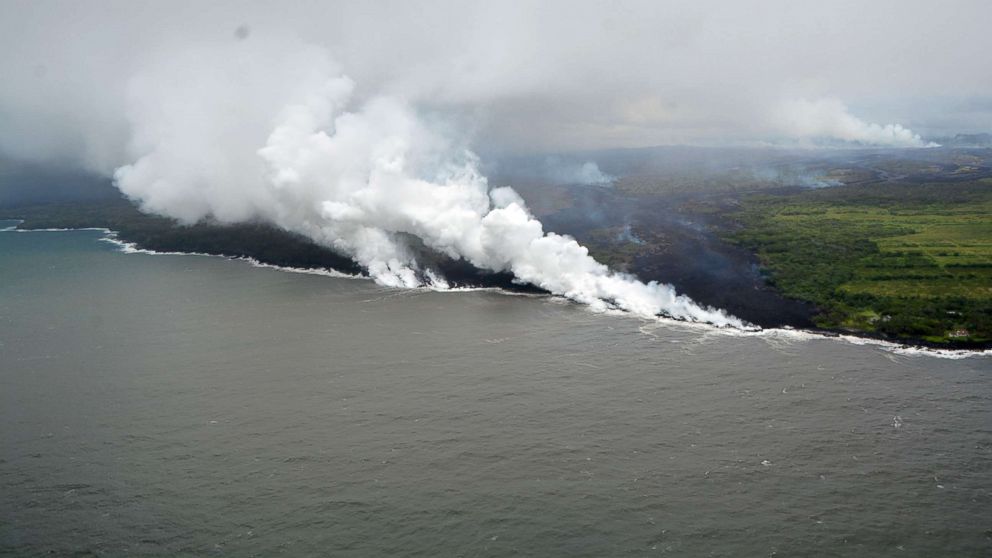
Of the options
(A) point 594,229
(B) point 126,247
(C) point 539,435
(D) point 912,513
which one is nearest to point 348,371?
(C) point 539,435

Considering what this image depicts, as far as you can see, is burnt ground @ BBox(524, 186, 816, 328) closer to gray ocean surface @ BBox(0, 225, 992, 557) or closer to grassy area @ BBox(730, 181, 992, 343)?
grassy area @ BBox(730, 181, 992, 343)

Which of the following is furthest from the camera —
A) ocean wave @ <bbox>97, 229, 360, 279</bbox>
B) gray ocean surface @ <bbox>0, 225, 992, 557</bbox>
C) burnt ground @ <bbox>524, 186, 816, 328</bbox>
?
ocean wave @ <bbox>97, 229, 360, 279</bbox>

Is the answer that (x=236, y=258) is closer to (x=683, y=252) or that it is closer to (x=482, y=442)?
(x=683, y=252)

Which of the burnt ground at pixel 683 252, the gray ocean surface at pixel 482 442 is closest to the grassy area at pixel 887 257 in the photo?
the burnt ground at pixel 683 252

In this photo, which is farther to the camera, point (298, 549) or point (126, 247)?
point (126, 247)

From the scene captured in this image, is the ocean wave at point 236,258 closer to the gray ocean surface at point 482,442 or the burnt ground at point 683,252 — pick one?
the gray ocean surface at point 482,442

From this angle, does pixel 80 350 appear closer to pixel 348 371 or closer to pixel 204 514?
pixel 348 371

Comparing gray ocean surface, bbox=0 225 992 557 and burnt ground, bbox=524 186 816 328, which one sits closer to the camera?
gray ocean surface, bbox=0 225 992 557

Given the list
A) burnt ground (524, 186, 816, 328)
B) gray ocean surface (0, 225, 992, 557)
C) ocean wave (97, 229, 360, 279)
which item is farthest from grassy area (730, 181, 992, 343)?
ocean wave (97, 229, 360, 279)
